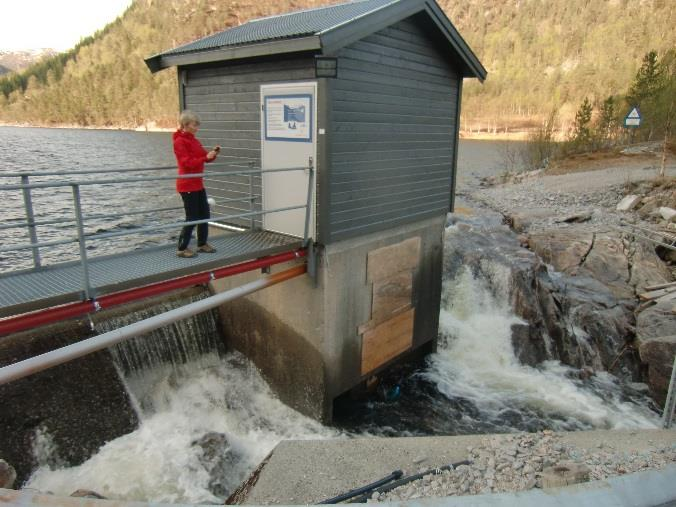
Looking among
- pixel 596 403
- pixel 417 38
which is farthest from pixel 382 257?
pixel 596 403

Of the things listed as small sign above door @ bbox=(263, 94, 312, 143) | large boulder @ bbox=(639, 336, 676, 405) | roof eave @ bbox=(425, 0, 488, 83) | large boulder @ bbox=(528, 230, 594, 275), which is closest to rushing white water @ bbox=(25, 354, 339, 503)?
small sign above door @ bbox=(263, 94, 312, 143)

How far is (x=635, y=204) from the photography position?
866 inches

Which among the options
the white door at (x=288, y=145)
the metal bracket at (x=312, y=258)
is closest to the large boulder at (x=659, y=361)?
the metal bracket at (x=312, y=258)

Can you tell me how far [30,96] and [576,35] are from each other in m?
173

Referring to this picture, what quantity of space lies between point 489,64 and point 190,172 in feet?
650

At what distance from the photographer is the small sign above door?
26.7ft

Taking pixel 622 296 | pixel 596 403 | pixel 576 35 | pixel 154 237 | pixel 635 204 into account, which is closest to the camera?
pixel 596 403

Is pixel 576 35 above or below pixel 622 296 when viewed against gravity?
above

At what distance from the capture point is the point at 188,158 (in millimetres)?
7379

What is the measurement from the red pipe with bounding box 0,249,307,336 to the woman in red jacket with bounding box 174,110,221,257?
58cm

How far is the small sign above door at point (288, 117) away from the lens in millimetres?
8141

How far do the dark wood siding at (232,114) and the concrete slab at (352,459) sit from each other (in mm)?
4531

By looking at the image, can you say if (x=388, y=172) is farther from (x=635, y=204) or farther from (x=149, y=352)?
(x=635, y=204)

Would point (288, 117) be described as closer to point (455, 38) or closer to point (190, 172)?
point (190, 172)
